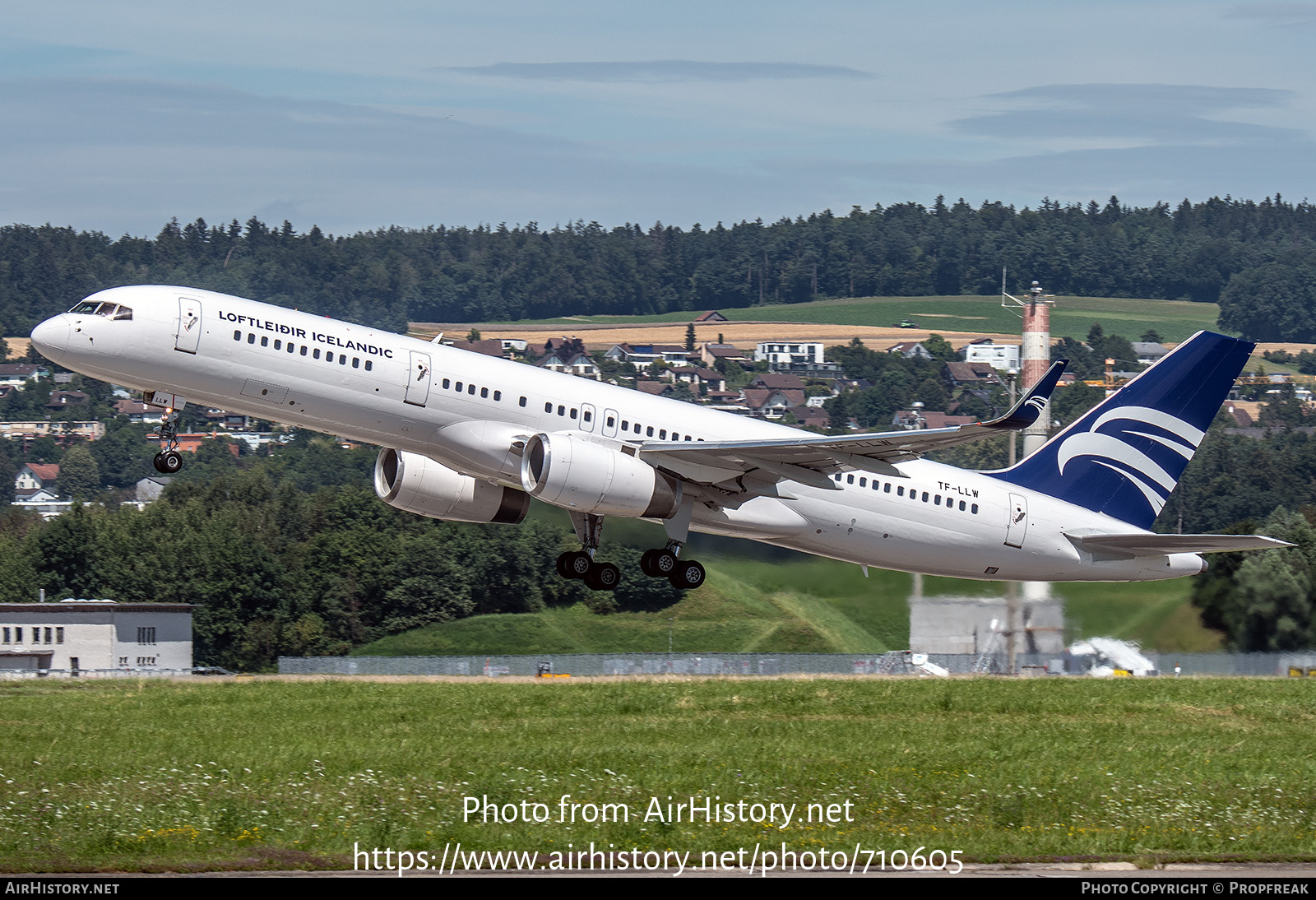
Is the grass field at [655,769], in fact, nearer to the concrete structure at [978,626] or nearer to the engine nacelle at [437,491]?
the engine nacelle at [437,491]

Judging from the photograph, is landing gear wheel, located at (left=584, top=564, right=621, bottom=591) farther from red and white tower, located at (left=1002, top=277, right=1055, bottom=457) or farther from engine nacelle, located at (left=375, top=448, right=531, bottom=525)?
red and white tower, located at (left=1002, top=277, right=1055, bottom=457)

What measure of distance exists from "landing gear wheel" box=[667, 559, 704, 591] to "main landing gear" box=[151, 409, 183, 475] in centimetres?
1056

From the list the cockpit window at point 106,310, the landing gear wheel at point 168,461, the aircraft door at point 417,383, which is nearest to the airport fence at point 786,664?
the aircraft door at point 417,383

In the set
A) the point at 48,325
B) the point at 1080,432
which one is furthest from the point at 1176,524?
the point at 48,325

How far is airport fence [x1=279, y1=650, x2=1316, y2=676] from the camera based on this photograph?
140ft

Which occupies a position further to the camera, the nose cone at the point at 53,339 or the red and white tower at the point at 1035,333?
the red and white tower at the point at 1035,333

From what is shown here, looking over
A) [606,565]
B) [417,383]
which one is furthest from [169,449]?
[606,565]

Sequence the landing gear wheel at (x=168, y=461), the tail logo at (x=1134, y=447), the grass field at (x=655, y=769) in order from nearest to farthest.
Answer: the grass field at (x=655, y=769), the landing gear wheel at (x=168, y=461), the tail logo at (x=1134, y=447)

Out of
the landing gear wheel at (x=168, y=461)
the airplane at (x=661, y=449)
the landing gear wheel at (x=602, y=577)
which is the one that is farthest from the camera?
the landing gear wheel at (x=602, y=577)

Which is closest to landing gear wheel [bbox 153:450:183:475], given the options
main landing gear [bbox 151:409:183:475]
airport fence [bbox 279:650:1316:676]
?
main landing gear [bbox 151:409:183:475]

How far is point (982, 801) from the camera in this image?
22641 mm

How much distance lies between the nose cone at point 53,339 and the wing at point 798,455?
447 inches

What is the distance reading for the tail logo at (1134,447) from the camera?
129 ft

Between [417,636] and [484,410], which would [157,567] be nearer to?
[417,636]
